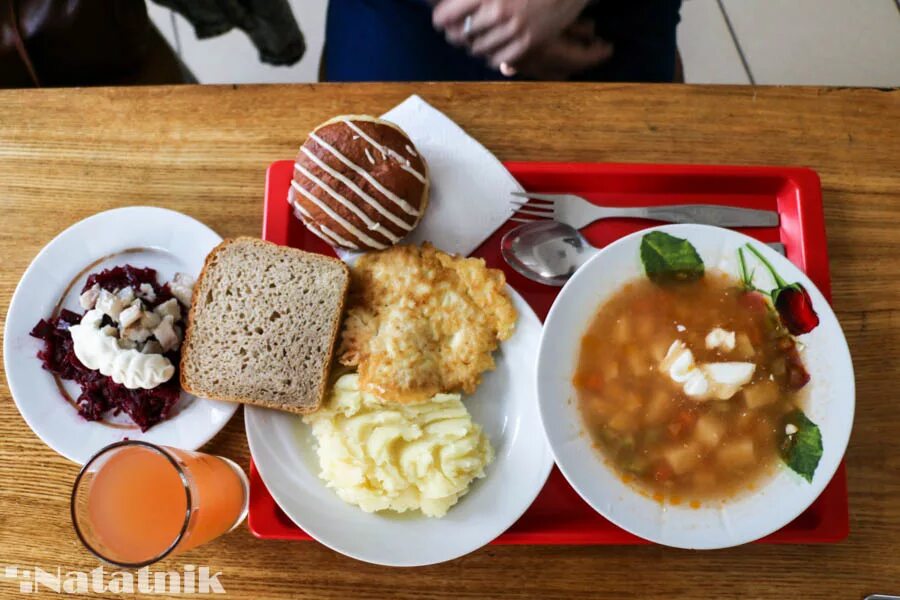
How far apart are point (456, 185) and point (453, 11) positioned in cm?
42

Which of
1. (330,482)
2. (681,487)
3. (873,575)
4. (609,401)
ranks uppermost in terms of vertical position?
(609,401)

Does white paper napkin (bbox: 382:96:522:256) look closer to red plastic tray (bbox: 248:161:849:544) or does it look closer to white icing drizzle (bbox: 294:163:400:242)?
red plastic tray (bbox: 248:161:849:544)

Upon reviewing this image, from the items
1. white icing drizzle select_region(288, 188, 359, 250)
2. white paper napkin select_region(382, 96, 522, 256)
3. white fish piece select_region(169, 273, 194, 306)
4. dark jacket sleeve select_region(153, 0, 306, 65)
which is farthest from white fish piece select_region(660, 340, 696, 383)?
dark jacket sleeve select_region(153, 0, 306, 65)

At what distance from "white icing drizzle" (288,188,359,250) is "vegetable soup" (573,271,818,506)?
0.66 m

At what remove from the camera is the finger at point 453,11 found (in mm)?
1725

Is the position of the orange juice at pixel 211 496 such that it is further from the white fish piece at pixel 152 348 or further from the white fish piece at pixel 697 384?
the white fish piece at pixel 697 384

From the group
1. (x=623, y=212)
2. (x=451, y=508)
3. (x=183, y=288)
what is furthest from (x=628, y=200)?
(x=183, y=288)

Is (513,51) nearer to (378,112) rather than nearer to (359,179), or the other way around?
(378,112)

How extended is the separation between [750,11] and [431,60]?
66.2 inches

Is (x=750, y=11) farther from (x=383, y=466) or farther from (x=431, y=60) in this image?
(x=383, y=466)

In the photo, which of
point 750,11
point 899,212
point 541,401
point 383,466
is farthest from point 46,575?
point 750,11

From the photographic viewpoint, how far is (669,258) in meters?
1.58

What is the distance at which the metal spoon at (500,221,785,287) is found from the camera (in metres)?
1.83

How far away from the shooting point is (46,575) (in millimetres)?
1776
